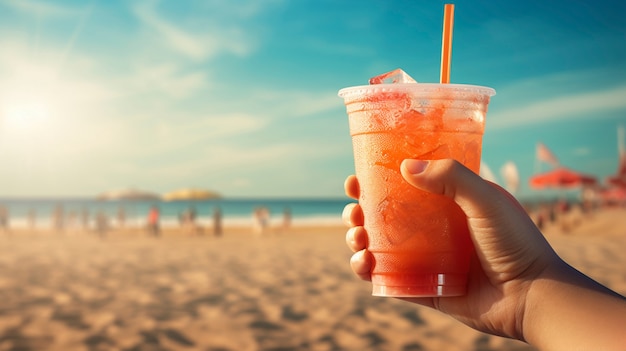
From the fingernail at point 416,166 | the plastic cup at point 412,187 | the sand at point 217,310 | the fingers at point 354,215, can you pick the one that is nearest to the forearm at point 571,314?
the plastic cup at point 412,187

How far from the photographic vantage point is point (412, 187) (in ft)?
6.38

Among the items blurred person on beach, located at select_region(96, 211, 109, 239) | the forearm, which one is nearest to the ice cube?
the forearm

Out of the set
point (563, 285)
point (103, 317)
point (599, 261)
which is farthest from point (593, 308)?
point (599, 261)

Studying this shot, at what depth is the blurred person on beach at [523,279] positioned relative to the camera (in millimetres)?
1748

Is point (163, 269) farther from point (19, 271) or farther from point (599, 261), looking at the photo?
point (599, 261)

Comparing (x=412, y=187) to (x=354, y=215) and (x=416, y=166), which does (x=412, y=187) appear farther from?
(x=354, y=215)

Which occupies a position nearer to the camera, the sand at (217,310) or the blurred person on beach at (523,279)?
the blurred person on beach at (523,279)

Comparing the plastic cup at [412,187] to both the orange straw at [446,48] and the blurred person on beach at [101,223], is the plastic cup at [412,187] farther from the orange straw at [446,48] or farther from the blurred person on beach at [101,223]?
the blurred person on beach at [101,223]

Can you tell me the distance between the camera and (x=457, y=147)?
6.49ft

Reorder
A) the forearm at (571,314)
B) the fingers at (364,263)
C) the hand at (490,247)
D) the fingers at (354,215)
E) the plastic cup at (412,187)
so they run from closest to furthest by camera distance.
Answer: the forearm at (571,314), the hand at (490,247), the plastic cup at (412,187), the fingers at (364,263), the fingers at (354,215)

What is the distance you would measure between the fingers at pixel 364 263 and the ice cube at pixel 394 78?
57cm

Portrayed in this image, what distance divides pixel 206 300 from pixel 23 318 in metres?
2.03

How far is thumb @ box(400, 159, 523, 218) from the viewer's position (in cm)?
180

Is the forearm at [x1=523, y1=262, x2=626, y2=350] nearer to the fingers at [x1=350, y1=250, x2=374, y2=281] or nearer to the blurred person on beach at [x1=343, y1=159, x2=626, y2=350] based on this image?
the blurred person on beach at [x1=343, y1=159, x2=626, y2=350]
